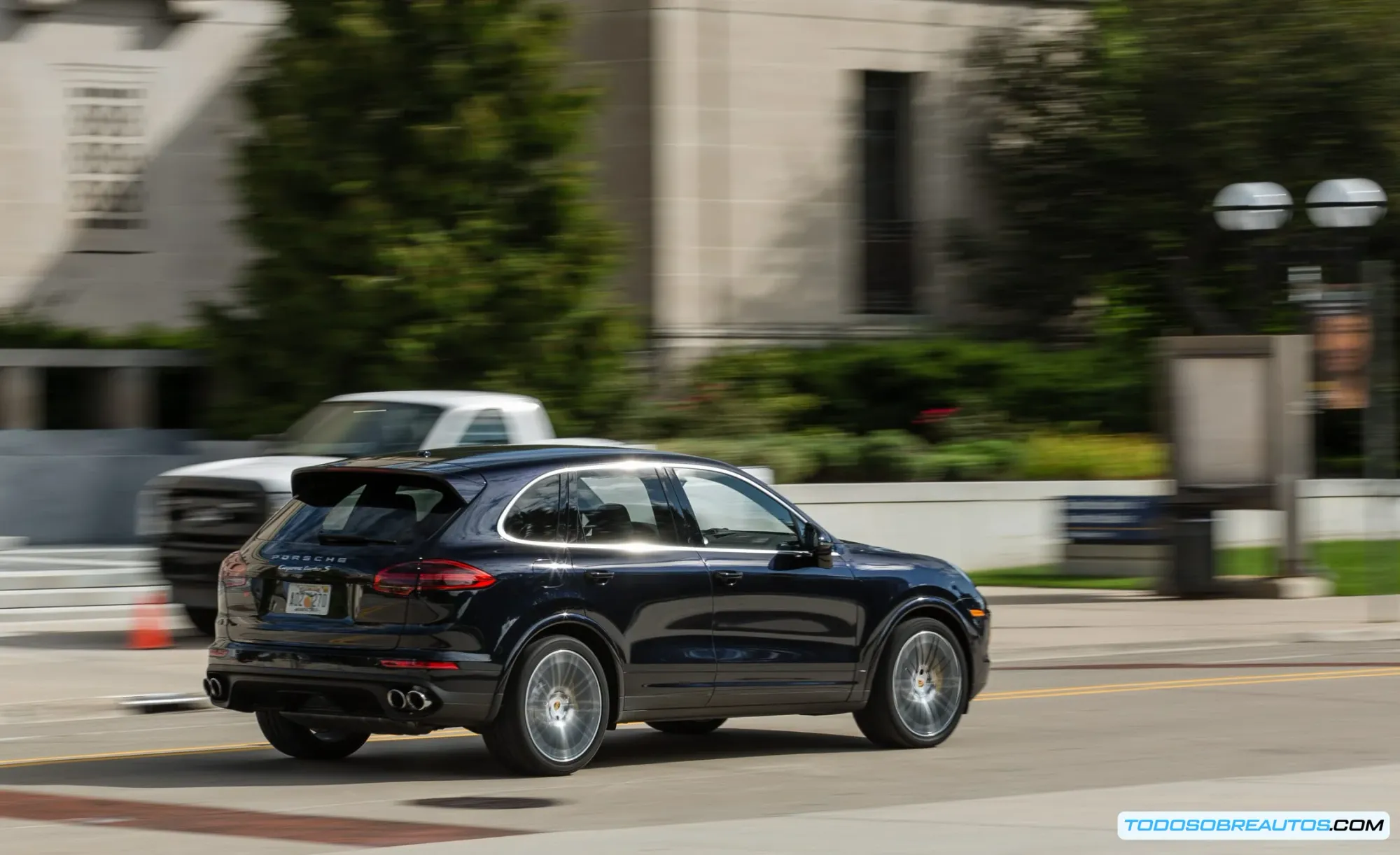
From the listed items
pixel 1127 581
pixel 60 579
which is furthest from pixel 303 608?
pixel 1127 581

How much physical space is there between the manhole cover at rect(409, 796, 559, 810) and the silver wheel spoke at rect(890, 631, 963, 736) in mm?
2666

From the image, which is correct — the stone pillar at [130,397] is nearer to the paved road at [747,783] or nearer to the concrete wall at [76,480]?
the concrete wall at [76,480]

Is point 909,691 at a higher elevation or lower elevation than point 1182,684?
higher

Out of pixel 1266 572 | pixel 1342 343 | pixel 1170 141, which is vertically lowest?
pixel 1266 572

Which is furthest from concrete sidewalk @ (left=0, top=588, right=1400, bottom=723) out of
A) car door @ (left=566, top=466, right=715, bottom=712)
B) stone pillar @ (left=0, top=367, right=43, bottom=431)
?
stone pillar @ (left=0, top=367, right=43, bottom=431)

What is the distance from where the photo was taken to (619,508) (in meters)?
10.8

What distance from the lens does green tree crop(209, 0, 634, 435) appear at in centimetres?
2303

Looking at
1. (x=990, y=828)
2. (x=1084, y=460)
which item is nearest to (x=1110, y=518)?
(x=1084, y=460)

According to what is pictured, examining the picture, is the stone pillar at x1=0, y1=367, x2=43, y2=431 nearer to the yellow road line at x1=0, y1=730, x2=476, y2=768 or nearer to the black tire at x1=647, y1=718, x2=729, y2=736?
the yellow road line at x1=0, y1=730, x2=476, y2=768

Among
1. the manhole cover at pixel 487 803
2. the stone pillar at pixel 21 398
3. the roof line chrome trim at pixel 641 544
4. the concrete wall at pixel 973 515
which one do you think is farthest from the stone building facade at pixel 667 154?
the manhole cover at pixel 487 803

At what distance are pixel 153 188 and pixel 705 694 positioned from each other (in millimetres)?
19217

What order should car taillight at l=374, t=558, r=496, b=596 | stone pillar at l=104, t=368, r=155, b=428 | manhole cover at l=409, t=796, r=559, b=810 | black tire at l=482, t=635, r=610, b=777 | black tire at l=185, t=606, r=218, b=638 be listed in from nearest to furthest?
1. manhole cover at l=409, t=796, r=559, b=810
2. car taillight at l=374, t=558, r=496, b=596
3. black tire at l=482, t=635, r=610, b=777
4. black tire at l=185, t=606, r=218, b=638
5. stone pillar at l=104, t=368, r=155, b=428

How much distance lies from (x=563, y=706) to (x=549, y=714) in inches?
3.5

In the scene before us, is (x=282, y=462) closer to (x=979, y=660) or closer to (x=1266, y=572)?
(x=979, y=660)
